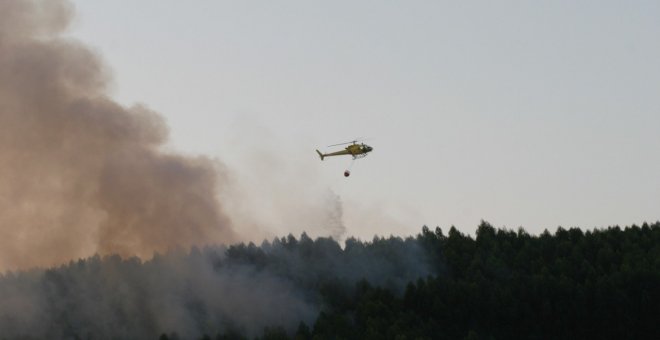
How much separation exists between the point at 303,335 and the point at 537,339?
39.0 metres

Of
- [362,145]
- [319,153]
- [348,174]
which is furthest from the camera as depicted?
[319,153]

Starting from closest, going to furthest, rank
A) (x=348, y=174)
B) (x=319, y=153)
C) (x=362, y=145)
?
1. (x=348, y=174)
2. (x=362, y=145)
3. (x=319, y=153)

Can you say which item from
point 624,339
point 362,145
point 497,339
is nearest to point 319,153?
point 362,145

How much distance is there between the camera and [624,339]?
198m

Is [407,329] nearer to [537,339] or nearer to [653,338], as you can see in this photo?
[537,339]

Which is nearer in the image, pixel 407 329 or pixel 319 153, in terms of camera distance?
pixel 319 153

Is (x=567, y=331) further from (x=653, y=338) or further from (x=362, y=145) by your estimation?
(x=362, y=145)

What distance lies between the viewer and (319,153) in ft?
607

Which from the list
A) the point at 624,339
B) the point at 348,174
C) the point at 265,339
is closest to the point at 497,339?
the point at 624,339

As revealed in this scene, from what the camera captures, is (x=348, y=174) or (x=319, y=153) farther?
(x=319, y=153)

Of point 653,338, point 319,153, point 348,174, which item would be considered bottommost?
point 653,338

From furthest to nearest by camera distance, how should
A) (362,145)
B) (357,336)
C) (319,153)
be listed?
(357,336)
(319,153)
(362,145)

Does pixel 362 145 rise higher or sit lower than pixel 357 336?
higher

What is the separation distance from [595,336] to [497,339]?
53.2 feet
